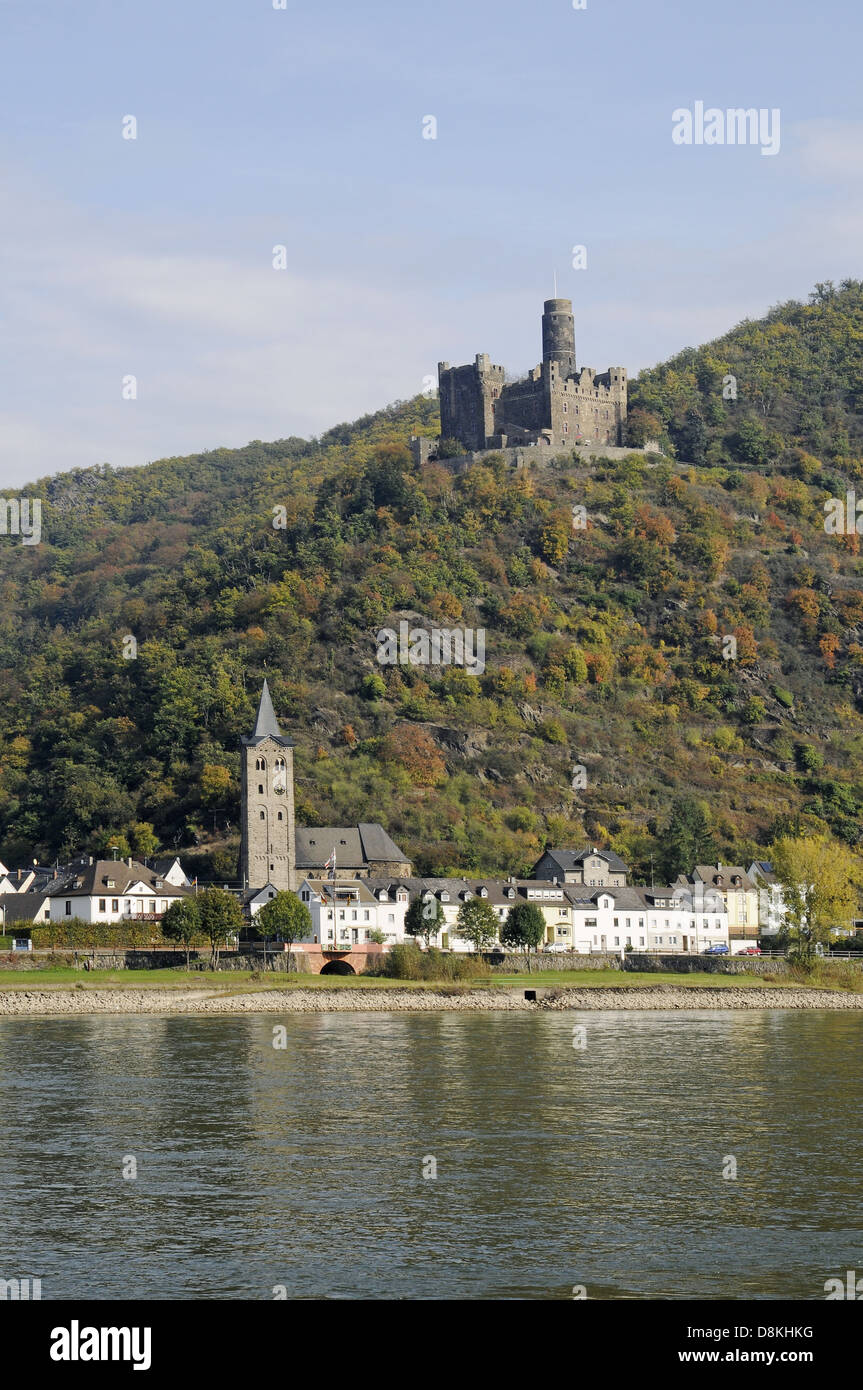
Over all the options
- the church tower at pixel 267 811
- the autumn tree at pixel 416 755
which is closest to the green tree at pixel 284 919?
the church tower at pixel 267 811

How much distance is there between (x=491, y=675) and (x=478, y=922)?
43.3 metres

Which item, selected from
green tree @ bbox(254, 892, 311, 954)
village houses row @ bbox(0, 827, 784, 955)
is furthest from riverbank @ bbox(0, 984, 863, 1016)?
village houses row @ bbox(0, 827, 784, 955)

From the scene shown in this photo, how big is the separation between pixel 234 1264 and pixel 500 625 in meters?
121

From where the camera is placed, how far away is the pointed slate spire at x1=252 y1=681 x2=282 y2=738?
382 feet

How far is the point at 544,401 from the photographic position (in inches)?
6373

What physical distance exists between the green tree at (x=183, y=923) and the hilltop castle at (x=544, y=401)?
83.3m

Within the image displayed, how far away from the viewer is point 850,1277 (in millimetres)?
24391

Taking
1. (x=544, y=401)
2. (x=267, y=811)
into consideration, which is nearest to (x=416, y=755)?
(x=267, y=811)

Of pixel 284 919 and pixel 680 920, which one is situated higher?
pixel 284 919

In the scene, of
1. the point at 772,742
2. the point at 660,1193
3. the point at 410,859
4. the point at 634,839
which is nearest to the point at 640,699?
the point at 772,742

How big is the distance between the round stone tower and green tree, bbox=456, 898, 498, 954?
79.9 meters

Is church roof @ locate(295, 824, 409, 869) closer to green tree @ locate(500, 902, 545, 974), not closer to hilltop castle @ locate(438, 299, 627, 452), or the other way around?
green tree @ locate(500, 902, 545, 974)

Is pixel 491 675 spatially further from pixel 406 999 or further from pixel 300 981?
pixel 406 999
